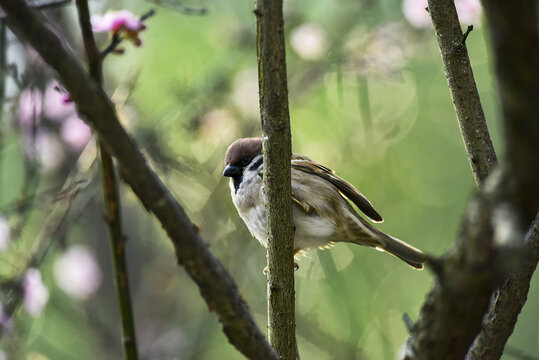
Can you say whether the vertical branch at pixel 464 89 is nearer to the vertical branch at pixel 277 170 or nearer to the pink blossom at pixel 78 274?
the vertical branch at pixel 277 170

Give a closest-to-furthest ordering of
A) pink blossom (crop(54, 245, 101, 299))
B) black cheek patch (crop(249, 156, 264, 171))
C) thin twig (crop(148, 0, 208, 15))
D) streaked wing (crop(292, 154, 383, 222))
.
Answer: thin twig (crop(148, 0, 208, 15))
streaked wing (crop(292, 154, 383, 222))
black cheek patch (crop(249, 156, 264, 171))
pink blossom (crop(54, 245, 101, 299))

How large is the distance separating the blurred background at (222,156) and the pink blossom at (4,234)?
1.19 feet

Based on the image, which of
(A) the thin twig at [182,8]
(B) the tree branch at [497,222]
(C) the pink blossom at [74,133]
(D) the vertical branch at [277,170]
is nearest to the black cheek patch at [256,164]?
(A) the thin twig at [182,8]

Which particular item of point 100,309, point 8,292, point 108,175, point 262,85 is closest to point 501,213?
point 108,175

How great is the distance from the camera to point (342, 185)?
336 centimetres

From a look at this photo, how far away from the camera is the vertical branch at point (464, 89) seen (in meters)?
2.09

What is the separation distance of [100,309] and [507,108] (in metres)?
5.17

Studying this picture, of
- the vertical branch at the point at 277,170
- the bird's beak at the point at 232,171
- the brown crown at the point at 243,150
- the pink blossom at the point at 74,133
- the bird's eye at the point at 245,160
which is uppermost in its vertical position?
the pink blossom at the point at 74,133

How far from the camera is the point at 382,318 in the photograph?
5324mm

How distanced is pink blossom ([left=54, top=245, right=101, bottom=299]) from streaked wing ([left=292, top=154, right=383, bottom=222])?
7.89ft

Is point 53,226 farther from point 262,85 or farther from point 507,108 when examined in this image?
point 507,108

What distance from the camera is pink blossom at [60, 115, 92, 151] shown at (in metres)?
4.53

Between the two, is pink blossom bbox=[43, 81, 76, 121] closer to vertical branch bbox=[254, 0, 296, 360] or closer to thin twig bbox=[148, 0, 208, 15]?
thin twig bbox=[148, 0, 208, 15]

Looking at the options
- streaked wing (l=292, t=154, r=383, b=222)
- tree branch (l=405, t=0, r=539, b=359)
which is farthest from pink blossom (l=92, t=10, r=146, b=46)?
tree branch (l=405, t=0, r=539, b=359)
